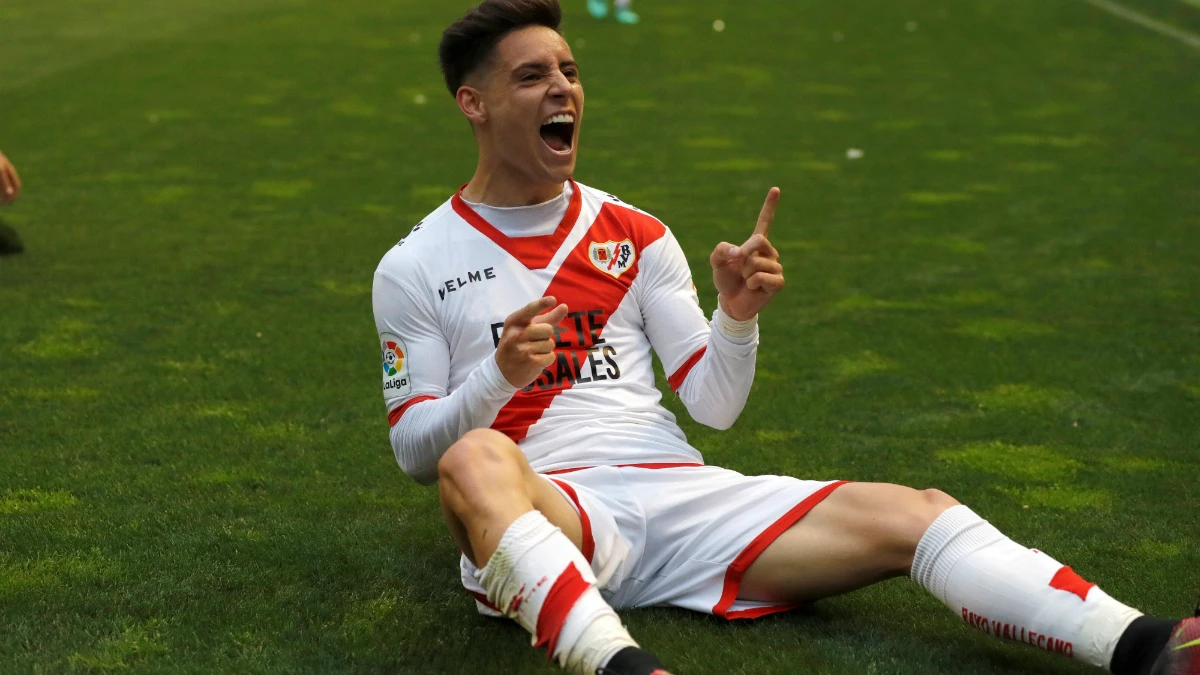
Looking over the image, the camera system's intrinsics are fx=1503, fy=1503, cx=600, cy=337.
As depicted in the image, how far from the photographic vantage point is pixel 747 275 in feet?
11.8

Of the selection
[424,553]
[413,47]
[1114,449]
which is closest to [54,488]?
[424,553]

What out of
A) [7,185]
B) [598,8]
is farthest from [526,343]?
[598,8]

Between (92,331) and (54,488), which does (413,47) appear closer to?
(92,331)

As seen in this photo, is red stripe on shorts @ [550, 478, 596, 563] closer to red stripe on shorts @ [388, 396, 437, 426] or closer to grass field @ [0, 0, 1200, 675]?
grass field @ [0, 0, 1200, 675]

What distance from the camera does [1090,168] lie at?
10.6 meters

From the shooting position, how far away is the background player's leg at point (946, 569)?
3105 millimetres

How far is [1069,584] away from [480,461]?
126 cm

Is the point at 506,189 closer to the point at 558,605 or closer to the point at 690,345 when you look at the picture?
the point at 690,345

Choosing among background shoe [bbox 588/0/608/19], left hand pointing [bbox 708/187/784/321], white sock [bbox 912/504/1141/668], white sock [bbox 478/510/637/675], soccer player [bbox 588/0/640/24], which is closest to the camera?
white sock [bbox 478/510/637/675]

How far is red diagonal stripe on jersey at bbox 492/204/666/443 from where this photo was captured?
3.75m

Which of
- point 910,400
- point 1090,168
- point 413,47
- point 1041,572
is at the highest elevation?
point 1041,572

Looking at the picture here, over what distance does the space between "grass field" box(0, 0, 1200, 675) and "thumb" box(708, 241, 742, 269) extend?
0.87 metres

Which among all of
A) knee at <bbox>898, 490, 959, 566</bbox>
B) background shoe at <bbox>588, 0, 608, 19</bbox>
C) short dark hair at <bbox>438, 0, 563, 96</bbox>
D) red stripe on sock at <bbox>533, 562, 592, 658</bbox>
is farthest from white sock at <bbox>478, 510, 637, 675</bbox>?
background shoe at <bbox>588, 0, 608, 19</bbox>

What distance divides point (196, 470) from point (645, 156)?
22.1 feet
